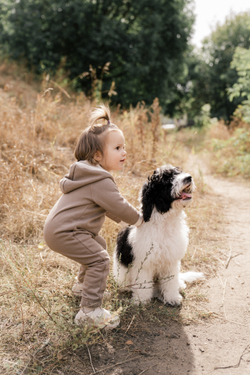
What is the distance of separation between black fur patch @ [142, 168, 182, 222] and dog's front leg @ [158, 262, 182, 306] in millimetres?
558

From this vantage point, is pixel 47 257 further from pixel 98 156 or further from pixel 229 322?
pixel 229 322

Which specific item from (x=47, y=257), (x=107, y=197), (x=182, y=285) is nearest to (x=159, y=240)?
(x=107, y=197)

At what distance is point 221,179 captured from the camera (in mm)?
A: 7434

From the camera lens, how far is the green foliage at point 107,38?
35.8 feet

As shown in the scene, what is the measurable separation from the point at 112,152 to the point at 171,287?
4.16 ft

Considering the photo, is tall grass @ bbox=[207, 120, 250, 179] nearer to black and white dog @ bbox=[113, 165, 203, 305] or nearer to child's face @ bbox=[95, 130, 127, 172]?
black and white dog @ bbox=[113, 165, 203, 305]

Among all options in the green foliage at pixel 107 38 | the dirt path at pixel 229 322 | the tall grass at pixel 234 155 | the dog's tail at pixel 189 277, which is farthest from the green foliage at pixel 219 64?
the dog's tail at pixel 189 277

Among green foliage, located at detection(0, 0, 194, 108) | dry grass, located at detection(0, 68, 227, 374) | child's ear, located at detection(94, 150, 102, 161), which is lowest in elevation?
dry grass, located at detection(0, 68, 227, 374)

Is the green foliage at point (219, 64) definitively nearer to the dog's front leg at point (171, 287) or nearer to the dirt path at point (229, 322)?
the dirt path at point (229, 322)

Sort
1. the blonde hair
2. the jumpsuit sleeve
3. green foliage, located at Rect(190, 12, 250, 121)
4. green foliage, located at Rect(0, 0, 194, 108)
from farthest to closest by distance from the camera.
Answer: green foliage, located at Rect(190, 12, 250, 121) → green foliage, located at Rect(0, 0, 194, 108) → the blonde hair → the jumpsuit sleeve

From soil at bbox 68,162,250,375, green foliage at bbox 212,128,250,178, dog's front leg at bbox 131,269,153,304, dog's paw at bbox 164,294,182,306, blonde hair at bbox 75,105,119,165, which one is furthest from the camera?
green foliage at bbox 212,128,250,178

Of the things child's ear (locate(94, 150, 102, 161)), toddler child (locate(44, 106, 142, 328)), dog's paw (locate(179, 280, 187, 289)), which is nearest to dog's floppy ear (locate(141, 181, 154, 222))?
toddler child (locate(44, 106, 142, 328))

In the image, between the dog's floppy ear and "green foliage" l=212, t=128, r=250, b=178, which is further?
"green foliage" l=212, t=128, r=250, b=178

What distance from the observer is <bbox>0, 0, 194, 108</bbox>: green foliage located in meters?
10.9
